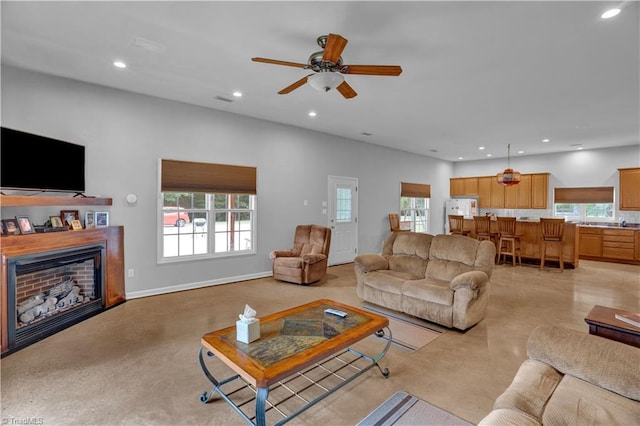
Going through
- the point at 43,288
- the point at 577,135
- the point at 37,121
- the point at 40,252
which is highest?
the point at 577,135

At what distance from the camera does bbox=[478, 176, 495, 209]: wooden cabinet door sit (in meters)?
9.53

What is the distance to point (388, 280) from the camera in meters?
3.78

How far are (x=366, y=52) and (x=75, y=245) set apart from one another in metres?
3.78

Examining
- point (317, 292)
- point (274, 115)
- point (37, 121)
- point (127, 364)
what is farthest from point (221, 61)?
point (317, 292)

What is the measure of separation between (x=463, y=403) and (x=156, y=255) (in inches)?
164

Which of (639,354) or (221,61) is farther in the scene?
(221,61)

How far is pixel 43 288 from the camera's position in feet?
11.0

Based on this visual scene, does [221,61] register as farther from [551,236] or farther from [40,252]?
[551,236]

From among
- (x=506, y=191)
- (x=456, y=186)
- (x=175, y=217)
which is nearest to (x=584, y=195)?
(x=506, y=191)

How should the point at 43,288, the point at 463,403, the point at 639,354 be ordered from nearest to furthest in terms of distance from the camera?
1. the point at 639,354
2. the point at 463,403
3. the point at 43,288

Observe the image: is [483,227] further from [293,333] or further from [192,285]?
[293,333]

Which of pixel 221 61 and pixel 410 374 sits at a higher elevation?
pixel 221 61

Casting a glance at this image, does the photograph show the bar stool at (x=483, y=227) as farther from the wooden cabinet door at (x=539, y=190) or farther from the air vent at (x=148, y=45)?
the air vent at (x=148, y=45)

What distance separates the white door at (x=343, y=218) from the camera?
6.73m
